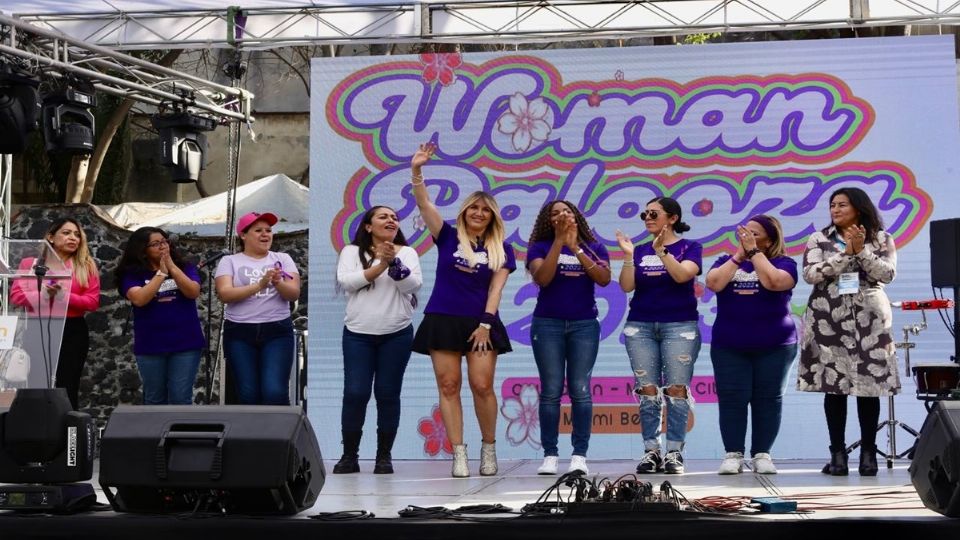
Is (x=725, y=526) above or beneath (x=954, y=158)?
beneath

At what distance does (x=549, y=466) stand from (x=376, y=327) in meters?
1.16

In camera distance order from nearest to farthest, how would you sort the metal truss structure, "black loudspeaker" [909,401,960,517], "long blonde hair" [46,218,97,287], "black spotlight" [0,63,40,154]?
"black loudspeaker" [909,401,960,517]
"long blonde hair" [46,218,97,287]
"black spotlight" [0,63,40,154]
the metal truss structure

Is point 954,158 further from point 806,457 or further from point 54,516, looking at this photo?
point 54,516

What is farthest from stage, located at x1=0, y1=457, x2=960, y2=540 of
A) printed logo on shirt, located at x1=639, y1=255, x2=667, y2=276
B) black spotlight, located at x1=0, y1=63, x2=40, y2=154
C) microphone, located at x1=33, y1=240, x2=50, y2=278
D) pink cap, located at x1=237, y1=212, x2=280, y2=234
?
black spotlight, located at x1=0, y1=63, x2=40, y2=154

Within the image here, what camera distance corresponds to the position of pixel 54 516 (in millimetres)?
3896

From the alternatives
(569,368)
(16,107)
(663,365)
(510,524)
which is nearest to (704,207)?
(663,365)

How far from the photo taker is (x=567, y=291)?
6277 millimetres

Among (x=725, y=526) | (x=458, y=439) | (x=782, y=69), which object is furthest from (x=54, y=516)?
(x=782, y=69)

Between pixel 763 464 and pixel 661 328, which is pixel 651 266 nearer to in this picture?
pixel 661 328

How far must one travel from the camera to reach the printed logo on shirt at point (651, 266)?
632 cm

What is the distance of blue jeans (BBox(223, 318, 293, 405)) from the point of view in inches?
256

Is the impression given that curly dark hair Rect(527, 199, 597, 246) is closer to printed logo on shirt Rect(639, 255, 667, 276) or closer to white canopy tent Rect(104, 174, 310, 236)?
printed logo on shirt Rect(639, 255, 667, 276)

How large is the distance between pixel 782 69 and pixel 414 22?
2324 millimetres

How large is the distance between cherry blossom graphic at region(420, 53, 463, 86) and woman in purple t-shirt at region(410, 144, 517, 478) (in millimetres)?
1948
